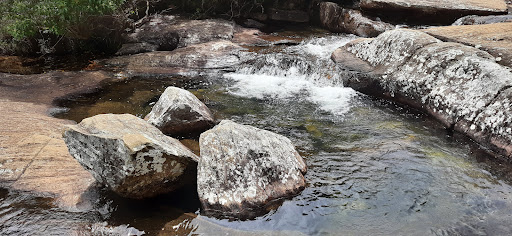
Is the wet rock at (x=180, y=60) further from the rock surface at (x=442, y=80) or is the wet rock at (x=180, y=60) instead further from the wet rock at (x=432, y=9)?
the wet rock at (x=432, y=9)

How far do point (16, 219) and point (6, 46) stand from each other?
29.5ft

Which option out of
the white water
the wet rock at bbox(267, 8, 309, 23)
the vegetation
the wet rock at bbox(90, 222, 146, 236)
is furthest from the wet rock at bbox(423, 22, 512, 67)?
the vegetation

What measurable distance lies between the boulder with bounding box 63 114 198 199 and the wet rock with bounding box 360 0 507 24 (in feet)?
32.1

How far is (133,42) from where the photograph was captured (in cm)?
1138

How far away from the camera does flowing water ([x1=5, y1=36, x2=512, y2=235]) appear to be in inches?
153

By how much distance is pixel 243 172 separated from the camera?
4.29 m

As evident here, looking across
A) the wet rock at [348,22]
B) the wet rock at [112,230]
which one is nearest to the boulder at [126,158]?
the wet rock at [112,230]

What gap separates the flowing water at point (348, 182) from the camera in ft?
12.8

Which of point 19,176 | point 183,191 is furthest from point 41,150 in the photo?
point 183,191

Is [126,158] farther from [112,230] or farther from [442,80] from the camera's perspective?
[442,80]

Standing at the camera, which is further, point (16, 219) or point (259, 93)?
point (259, 93)

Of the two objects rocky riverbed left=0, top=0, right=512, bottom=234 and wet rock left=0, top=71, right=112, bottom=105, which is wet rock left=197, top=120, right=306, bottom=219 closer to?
rocky riverbed left=0, top=0, right=512, bottom=234

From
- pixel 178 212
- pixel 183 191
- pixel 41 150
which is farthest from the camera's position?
pixel 41 150

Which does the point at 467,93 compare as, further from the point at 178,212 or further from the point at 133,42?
the point at 133,42
